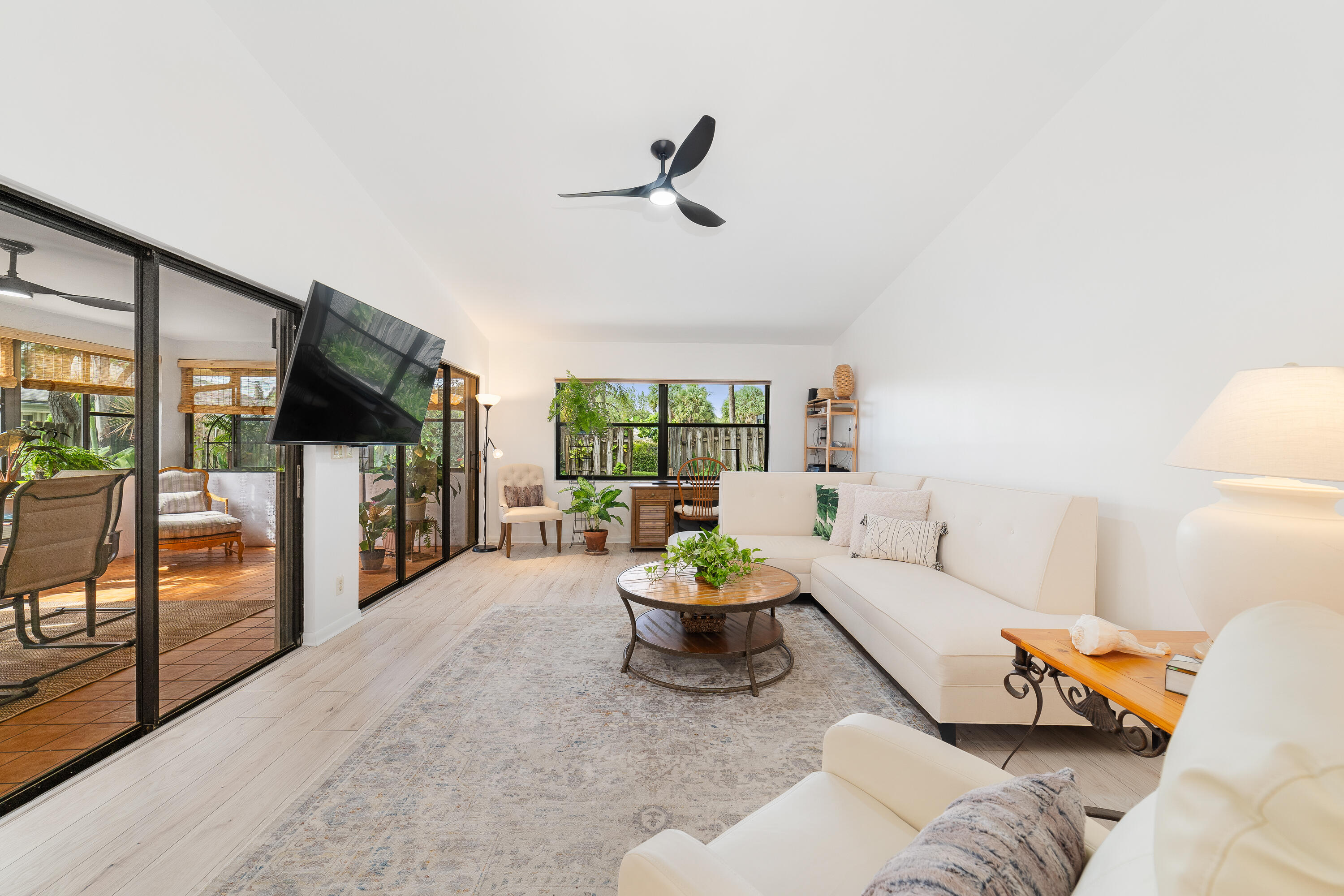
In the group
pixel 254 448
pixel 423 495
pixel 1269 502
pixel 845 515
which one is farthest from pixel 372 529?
pixel 1269 502

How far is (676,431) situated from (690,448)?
27cm

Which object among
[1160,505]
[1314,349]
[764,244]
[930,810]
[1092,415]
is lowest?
[930,810]

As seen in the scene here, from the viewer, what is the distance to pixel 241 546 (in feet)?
8.46

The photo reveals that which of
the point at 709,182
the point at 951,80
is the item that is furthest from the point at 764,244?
the point at 951,80

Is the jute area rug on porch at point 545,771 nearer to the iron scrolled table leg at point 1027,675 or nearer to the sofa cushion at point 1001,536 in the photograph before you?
the iron scrolled table leg at point 1027,675

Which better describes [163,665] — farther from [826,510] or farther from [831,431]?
[831,431]

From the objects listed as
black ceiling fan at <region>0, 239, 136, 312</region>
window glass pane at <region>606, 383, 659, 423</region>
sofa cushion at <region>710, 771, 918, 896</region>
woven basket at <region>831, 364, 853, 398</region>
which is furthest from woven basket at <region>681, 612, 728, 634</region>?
window glass pane at <region>606, 383, 659, 423</region>

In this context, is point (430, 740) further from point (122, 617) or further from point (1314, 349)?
point (1314, 349)

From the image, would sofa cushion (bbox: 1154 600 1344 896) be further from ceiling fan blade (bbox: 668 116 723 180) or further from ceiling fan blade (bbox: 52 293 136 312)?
ceiling fan blade (bbox: 52 293 136 312)

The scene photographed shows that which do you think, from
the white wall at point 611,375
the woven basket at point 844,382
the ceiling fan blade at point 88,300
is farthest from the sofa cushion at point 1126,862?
the white wall at point 611,375

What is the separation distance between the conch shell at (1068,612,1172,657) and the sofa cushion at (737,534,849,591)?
1965 millimetres

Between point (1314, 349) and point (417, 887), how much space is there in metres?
3.04

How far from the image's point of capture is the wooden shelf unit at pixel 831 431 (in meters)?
5.37

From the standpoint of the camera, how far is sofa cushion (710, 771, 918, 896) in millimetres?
940
